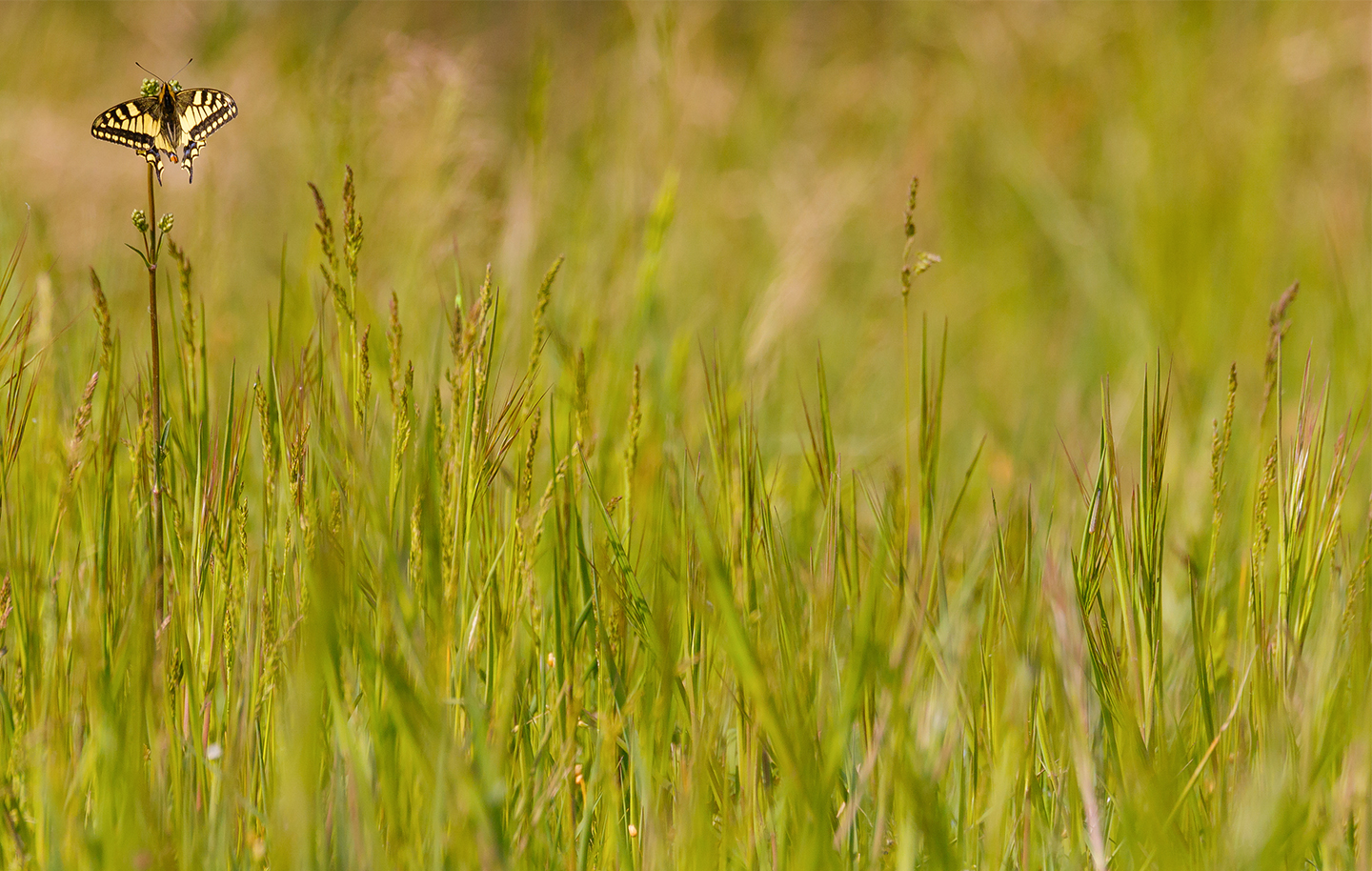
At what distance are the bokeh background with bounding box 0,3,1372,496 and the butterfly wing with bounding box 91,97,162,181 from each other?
2.01 feet

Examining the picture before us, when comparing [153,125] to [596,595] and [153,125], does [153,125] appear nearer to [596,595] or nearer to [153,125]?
[153,125]

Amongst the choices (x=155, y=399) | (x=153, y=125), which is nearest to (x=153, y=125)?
(x=153, y=125)

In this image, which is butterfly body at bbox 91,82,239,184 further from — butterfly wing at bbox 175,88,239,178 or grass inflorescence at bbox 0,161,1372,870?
grass inflorescence at bbox 0,161,1372,870

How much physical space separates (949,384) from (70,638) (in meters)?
2.82

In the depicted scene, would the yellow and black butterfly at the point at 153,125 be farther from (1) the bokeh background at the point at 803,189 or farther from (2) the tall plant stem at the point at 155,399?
(1) the bokeh background at the point at 803,189

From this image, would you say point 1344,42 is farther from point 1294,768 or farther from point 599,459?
point 1294,768

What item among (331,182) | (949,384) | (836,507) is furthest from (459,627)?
(949,384)

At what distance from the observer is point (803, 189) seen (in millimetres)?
4004

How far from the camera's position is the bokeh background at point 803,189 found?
2.34 metres

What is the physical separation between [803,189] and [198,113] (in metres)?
3.04

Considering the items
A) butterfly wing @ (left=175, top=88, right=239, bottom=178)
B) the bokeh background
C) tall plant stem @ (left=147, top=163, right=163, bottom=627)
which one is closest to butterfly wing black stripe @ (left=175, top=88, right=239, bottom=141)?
butterfly wing @ (left=175, top=88, right=239, bottom=178)

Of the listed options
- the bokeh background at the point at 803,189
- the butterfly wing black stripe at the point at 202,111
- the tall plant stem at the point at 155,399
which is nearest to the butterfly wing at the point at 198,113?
the butterfly wing black stripe at the point at 202,111

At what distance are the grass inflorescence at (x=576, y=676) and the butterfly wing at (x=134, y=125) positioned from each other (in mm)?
188

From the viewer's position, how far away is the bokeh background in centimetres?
234
